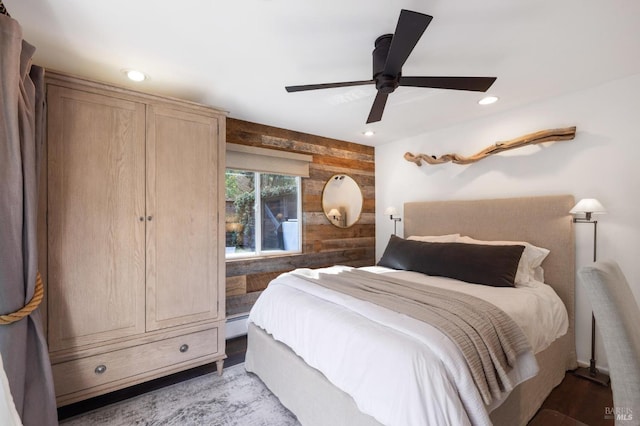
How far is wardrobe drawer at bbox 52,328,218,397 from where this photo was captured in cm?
181

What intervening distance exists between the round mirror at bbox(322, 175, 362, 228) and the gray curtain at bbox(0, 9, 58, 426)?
2.77 m

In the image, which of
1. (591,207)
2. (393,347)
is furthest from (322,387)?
(591,207)

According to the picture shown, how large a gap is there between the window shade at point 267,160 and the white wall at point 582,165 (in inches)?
70.2

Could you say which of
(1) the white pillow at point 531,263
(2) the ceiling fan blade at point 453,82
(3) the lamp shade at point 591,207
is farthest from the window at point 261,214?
(3) the lamp shade at point 591,207

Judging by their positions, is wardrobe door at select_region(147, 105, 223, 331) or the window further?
the window

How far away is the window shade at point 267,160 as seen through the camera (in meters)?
3.05

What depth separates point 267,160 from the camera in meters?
3.28

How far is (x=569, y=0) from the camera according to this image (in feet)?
4.74

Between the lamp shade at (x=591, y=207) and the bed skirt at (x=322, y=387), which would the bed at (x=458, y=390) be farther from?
the lamp shade at (x=591, y=207)

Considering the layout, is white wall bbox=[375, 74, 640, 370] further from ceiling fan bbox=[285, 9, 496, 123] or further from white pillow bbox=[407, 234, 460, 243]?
ceiling fan bbox=[285, 9, 496, 123]

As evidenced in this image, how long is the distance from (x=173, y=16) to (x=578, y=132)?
3190mm

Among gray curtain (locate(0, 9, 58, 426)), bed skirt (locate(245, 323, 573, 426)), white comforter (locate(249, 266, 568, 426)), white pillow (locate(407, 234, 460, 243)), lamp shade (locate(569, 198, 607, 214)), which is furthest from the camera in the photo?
white pillow (locate(407, 234, 460, 243))

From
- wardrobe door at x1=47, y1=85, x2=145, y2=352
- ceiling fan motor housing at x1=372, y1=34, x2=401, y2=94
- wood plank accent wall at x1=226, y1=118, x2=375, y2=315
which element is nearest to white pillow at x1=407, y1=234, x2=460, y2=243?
wood plank accent wall at x1=226, y1=118, x2=375, y2=315

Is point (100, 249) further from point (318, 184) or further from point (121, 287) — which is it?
point (318, 184)
